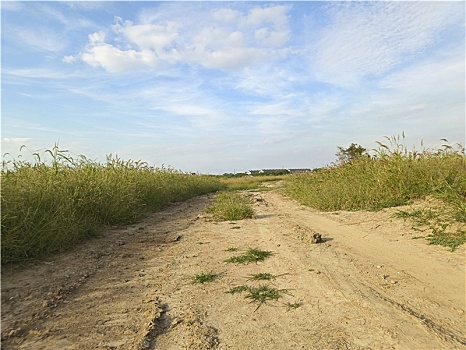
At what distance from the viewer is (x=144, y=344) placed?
2234 millimetres

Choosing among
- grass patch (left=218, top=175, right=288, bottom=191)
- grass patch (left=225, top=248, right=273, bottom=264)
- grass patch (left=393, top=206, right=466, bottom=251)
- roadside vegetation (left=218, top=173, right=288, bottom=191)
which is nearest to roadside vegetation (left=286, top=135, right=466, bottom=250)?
grass patch (left=393, top=206, right=466, bottom=251)

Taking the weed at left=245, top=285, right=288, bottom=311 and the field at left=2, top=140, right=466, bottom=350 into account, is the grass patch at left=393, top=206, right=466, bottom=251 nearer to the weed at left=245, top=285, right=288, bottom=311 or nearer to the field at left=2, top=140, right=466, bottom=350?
the field at left=2, top=140, right=466, bottom=350

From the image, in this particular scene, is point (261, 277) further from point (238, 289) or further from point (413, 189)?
point (413, 189)

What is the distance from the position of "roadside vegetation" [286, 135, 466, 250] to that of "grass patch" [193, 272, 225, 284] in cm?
287

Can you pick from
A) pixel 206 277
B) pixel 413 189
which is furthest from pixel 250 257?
pixel 413 189

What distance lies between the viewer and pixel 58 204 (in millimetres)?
4848

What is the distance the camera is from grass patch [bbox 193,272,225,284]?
344 cm

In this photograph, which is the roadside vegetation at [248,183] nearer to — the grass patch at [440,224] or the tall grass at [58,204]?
the tall grass at [58,204]

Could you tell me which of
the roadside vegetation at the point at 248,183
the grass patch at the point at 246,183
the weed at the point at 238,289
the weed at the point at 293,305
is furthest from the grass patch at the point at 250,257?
the grass patch at the point at 246,183

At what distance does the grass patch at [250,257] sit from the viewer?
4074 mm

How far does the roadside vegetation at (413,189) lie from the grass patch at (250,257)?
222 cm

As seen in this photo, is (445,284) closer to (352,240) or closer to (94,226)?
(352,240)

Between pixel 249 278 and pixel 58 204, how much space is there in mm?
3047

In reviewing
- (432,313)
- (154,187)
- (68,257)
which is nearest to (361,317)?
(432,313)
